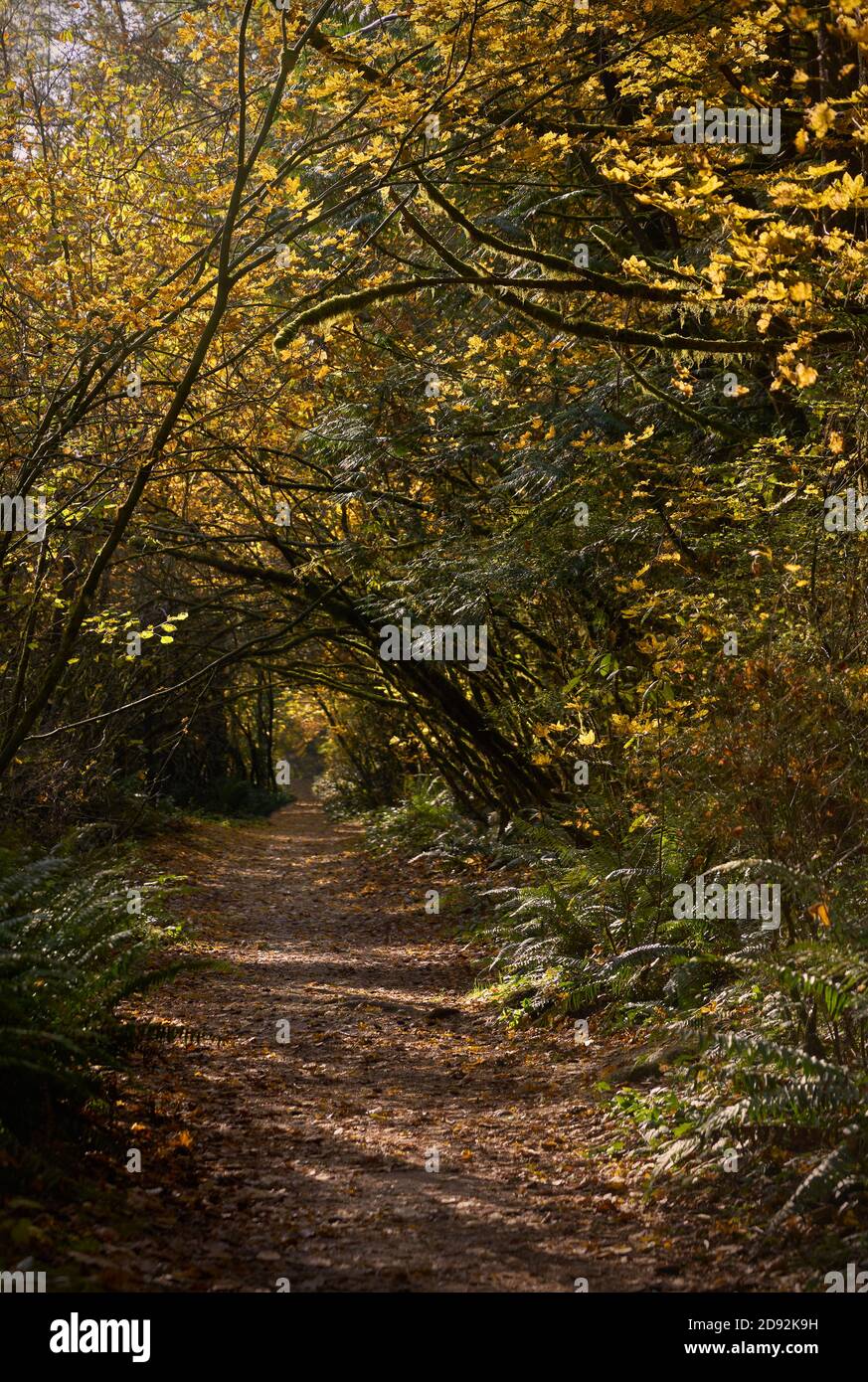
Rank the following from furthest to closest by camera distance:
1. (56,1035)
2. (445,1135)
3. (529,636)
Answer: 1. (529,636)
2. (445,1135)
3. (56,1035)

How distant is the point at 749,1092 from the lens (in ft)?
14.6

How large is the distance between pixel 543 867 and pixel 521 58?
563 cm

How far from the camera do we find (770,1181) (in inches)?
172

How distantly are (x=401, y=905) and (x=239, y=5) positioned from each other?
353 inches

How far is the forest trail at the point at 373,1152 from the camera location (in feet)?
13.2

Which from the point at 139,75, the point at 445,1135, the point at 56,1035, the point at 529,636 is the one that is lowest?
the point at 445,1135

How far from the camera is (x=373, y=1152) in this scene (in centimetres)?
538

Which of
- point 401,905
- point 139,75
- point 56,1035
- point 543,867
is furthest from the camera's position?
point 401,905

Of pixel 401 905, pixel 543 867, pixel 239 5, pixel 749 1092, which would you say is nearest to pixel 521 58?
pixel 239 5

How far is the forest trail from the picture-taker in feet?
13.2
